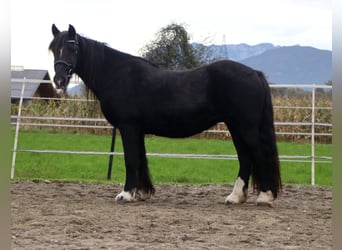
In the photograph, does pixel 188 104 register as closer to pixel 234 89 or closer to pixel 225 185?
pixel 234 89

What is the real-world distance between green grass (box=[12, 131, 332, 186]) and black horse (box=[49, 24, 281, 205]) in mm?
2515

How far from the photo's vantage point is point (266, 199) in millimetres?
5359

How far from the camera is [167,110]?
217 inches

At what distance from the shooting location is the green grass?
8.90m

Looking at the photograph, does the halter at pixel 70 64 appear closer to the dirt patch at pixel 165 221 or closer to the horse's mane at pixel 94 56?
the horse's mane at pixel 94 56

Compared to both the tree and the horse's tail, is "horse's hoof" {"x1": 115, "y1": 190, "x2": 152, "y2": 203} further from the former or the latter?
the tree

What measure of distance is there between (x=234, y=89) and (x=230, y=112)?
Result: 0.26m

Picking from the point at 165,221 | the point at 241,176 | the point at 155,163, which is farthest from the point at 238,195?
the point at 155,163

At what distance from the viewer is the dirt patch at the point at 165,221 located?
340 centimetres

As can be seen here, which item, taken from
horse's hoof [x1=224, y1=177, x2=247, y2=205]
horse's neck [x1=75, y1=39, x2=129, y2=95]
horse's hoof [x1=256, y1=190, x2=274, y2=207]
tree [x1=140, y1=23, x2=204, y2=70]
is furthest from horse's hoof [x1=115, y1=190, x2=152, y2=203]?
tree [x1=140, y1=23, x2=204, y2=70]

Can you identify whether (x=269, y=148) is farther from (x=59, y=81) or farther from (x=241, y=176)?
(x=59, y=81)

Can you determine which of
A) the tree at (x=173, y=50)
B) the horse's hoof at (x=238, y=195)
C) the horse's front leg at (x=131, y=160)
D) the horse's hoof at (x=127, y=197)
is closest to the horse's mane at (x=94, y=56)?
the horse's front leg at (x=131, y=160)

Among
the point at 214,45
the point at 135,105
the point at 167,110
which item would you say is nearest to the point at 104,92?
the point at 135,105

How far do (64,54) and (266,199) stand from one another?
273cm
